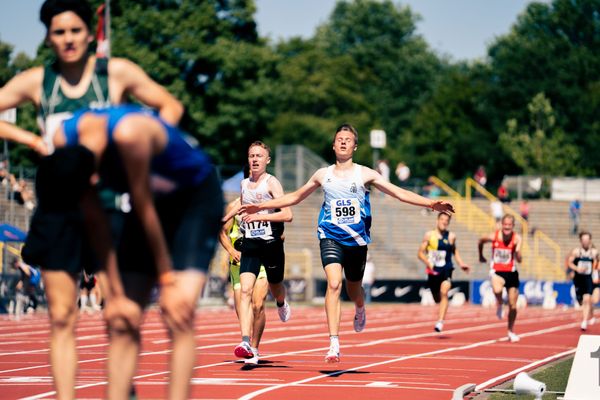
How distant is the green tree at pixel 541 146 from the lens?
269ft

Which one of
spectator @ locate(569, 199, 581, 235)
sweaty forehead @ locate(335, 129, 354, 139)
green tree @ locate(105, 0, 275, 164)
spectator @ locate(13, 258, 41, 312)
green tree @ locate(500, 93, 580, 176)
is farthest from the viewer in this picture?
green tree @ locate(500, 93, 580, 176)

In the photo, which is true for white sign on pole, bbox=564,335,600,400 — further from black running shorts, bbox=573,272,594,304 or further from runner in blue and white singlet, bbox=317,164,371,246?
black running shorts, bbox=573,272,594,304

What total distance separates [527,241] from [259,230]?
35972 mm

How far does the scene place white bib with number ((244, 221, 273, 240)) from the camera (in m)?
14.3

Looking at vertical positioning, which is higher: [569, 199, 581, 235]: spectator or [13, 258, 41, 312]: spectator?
[569, 199, 581, 235]: spectator

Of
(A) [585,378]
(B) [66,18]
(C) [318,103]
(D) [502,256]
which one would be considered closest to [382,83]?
(C) [318,103]

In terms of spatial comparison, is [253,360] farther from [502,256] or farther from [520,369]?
[502,256]

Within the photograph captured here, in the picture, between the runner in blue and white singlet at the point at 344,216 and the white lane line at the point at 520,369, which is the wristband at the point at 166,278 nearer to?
the white lane line at the point at 520,369

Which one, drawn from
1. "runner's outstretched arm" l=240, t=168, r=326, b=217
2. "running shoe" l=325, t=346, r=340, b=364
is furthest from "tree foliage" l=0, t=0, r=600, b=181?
"running shoe" l=325, t=346, r=340, b=364

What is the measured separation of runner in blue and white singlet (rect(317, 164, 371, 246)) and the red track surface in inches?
53.6

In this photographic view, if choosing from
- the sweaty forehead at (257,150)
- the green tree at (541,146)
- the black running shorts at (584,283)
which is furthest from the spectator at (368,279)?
the green tree at (541,146)

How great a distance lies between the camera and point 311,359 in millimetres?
15523

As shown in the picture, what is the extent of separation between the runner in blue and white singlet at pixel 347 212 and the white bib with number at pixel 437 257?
8.50m

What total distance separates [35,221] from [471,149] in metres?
80.9
